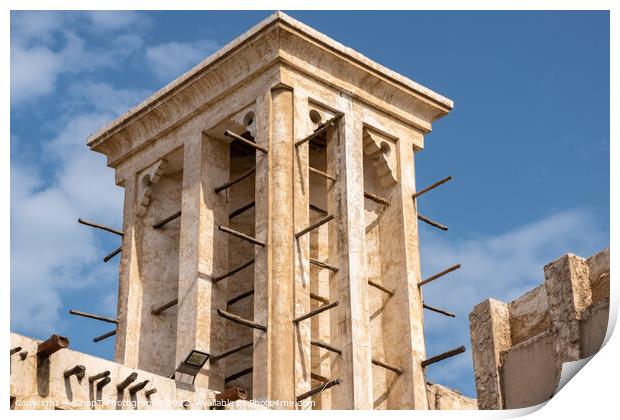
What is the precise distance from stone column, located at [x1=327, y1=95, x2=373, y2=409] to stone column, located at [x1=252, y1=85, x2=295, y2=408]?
935 millimetres

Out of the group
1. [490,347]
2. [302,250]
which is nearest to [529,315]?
[490,347]

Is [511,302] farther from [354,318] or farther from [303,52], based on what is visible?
[303,52]

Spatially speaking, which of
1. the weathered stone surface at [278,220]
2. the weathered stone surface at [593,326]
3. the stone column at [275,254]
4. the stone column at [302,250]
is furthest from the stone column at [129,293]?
the weathered stone surface at [593,326]

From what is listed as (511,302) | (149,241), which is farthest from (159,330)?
(511,302)

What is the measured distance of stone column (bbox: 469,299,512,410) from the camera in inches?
888

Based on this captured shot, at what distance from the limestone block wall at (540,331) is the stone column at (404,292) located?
3.62 ft

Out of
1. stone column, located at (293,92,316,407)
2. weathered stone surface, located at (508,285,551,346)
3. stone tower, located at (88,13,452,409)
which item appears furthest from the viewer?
stone tower, located at (88,13,452,409)

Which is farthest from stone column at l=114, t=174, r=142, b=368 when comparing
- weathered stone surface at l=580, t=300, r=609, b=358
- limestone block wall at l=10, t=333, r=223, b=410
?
weathered stone surface at l=580, t=300, r=609, b=358

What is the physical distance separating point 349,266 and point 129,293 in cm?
389

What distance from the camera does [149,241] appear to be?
25.7 metres

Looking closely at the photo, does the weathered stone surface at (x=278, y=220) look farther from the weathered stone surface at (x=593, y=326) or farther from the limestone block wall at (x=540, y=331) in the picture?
the weathered stone surface at (x=593, y=326)

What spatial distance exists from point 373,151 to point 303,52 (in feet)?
7.52

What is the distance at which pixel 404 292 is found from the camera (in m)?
24.7

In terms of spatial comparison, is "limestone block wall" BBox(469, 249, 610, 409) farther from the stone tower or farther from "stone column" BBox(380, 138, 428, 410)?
the stone tower
